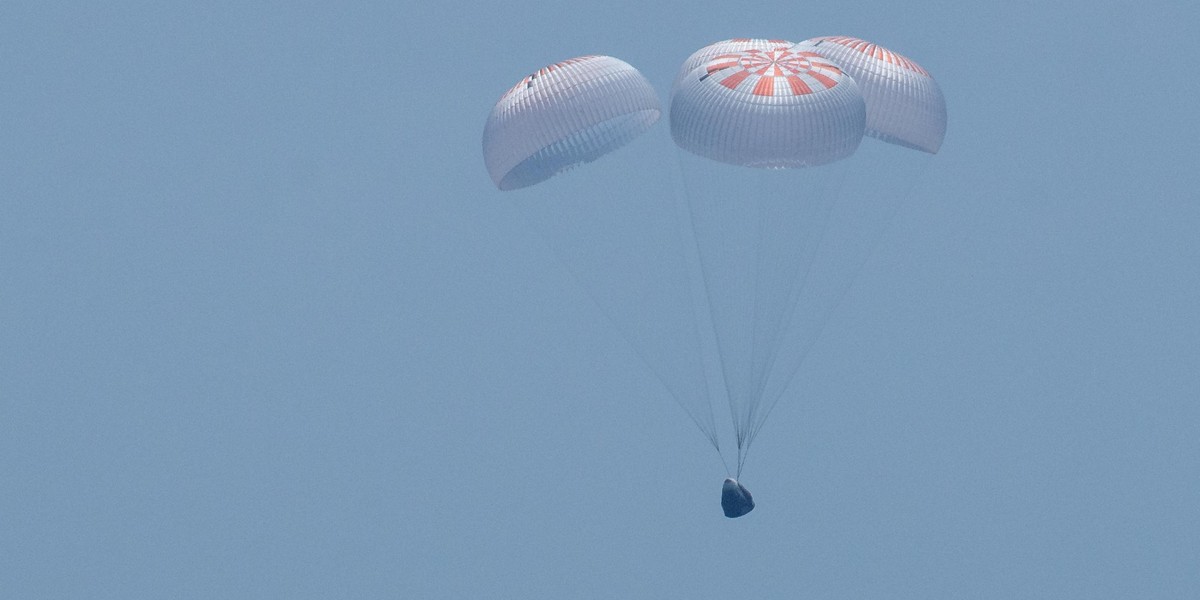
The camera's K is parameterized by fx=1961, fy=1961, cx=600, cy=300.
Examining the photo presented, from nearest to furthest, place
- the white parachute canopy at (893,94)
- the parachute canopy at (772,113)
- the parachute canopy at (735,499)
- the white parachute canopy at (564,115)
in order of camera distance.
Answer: the parachute canopy at (772,113) → the white parachute canopy at (564,115) → the white parachute canopy at (893,94) → the parachute canopy at (735,499)

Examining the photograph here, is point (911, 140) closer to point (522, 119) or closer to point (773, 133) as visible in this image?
point (773, 133)

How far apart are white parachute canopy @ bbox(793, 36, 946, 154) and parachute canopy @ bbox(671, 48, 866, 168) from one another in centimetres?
92

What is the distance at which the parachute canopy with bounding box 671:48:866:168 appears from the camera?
26.3 m

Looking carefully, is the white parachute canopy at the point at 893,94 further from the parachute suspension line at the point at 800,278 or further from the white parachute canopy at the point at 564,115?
the white parachute canopy at the point at 564,115

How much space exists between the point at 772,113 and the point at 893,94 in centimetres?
238

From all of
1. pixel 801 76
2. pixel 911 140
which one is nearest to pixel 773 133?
pixel 801 76

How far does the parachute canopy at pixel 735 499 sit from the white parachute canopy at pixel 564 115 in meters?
5.41

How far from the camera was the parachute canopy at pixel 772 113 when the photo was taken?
26344 millimetres

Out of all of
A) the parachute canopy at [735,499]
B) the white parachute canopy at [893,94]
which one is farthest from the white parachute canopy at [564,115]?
the parachute canopy at [735,499]

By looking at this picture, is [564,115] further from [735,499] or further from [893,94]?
[735,499]

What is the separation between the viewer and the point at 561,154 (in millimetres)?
27969

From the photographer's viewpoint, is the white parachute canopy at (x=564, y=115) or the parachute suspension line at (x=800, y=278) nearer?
the white parachute canopy at (x=564, y=115)

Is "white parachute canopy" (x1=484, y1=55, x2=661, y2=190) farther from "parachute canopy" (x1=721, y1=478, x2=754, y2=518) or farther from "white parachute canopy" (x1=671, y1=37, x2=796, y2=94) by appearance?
"parachute canopy" (x1=721, y1=478, x2=754, y2=518)

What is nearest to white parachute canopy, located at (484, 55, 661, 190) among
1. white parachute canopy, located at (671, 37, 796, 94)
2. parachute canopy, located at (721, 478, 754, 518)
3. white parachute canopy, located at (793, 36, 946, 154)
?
white parachute canopy, located at (671, 37, 796, 94)
